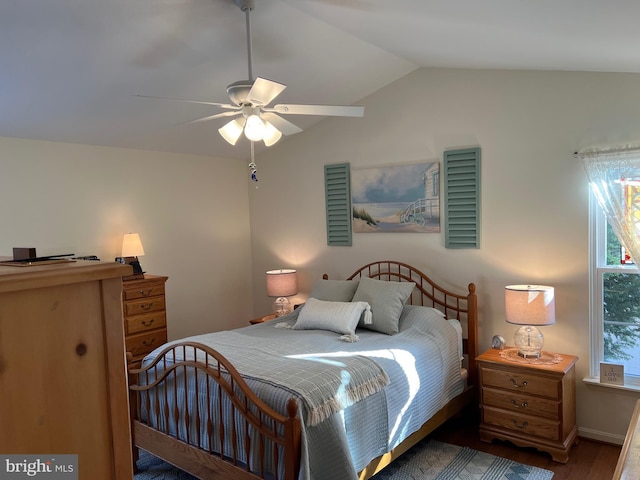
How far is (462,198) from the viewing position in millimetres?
3871

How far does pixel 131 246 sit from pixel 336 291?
178 centimetres

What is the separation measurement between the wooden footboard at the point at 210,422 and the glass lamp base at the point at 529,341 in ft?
6.27

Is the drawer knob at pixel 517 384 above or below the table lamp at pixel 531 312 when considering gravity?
below

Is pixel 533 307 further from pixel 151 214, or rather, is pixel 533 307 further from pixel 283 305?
pixel 151 214

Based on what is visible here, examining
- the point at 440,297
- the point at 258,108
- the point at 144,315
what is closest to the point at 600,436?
the point at 440,297

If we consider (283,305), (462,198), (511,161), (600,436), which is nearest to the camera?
(600,436)

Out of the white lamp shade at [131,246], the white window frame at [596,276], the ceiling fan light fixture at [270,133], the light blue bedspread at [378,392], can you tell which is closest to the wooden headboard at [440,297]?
the light blue bedspread at [378,392]

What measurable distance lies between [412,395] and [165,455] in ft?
5.01

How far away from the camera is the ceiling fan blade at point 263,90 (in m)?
2.23

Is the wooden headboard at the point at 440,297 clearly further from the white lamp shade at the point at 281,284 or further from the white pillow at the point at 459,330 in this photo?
the white lamp shade at the point at 281,284

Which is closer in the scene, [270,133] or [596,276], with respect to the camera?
[270,133]

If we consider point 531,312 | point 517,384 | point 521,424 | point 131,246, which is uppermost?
point 131,246

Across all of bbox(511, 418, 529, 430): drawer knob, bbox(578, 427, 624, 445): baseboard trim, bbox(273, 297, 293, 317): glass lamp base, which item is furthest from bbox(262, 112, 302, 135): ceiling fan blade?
bbox(578, 427, 624, 445): baseboard trim

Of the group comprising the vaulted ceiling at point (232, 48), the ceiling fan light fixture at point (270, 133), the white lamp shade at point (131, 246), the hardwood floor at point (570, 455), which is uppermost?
the vaulted ceiling at point (232, 48)
